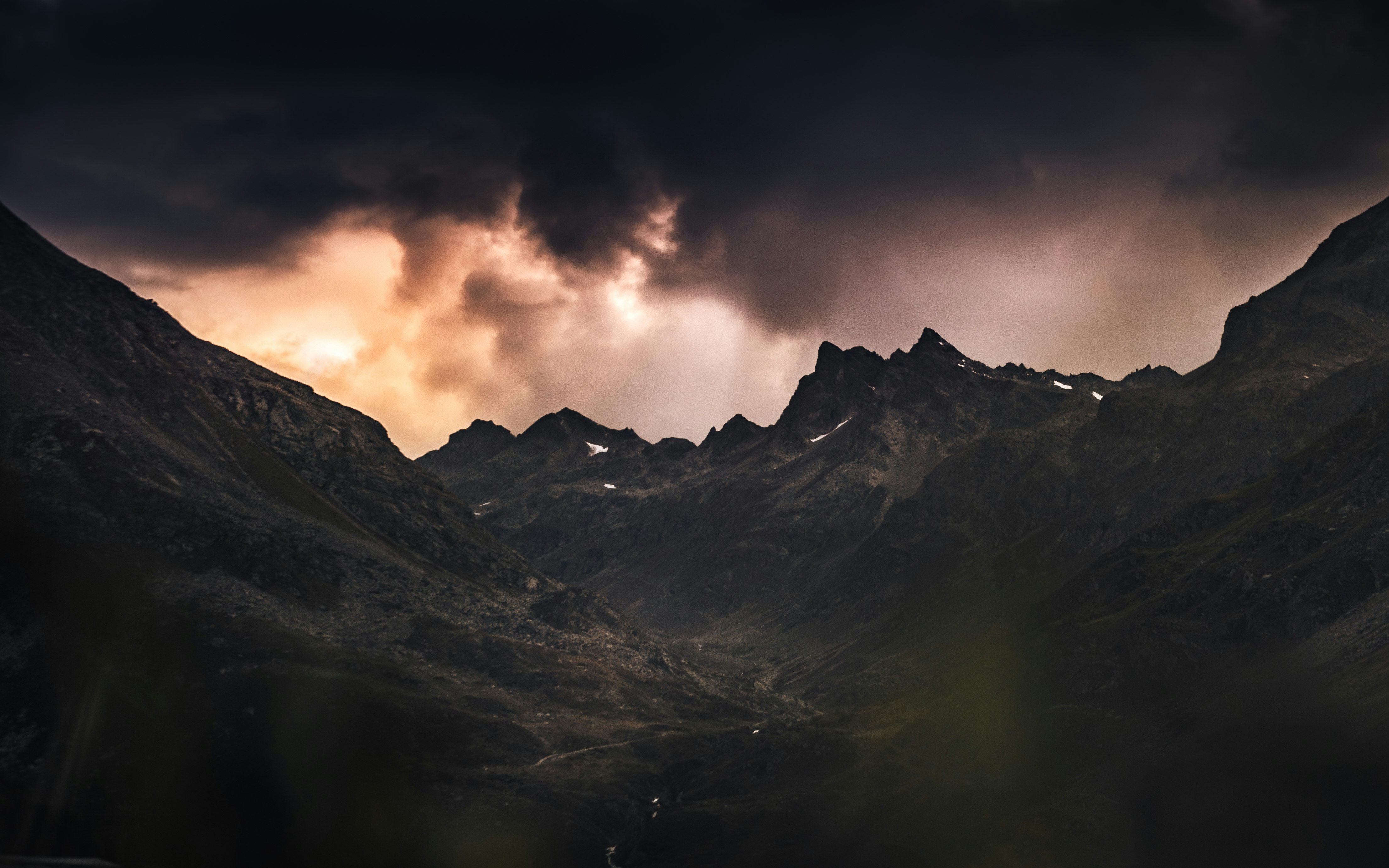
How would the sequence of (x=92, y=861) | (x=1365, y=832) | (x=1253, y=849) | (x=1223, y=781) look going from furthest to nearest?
(x=1223, y=781)
(x=1253, y=849)
(x=1365, y=832)
(x=92, y=861)

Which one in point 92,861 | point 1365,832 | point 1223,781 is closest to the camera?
point 92,861

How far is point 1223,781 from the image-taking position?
196875 millimetres

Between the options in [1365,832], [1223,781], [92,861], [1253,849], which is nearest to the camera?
[92,861]

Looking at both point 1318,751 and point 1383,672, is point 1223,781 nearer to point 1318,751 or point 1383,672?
point 1318,751

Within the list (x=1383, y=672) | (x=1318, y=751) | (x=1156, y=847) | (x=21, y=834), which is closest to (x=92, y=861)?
(x=21, y=834)

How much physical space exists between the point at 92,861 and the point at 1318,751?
201 metres

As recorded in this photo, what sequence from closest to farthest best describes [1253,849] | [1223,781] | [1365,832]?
[1365,832] → [1253,849] → [1223,781]

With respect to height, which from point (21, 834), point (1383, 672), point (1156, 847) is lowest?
point (21, 834)

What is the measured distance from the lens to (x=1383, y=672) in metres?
188

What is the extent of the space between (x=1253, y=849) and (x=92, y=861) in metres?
188

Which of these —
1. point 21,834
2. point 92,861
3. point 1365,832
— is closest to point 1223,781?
point 1365,832

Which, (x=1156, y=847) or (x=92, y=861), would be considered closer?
(x=92, y=861)

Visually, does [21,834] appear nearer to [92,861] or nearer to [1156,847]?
[92,861]

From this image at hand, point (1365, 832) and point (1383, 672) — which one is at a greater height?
point (1383, 672)
